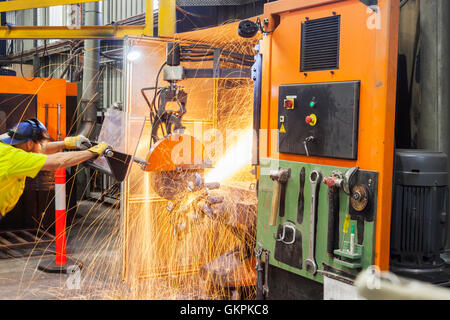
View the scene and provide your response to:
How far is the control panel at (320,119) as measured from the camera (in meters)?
2.94

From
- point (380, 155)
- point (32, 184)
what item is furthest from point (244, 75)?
point (32, 184)

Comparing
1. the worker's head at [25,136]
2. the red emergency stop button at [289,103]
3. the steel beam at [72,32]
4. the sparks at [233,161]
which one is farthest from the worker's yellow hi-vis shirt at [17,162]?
the steel beam at [72,32]

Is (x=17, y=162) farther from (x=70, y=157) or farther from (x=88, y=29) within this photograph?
(x=88, y=29)

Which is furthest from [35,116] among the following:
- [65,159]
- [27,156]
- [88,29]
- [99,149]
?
[99,149]

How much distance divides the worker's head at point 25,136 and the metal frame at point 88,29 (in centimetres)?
197

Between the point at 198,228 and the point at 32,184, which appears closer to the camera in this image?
the point at 198,228

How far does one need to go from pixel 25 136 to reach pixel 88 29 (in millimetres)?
2586

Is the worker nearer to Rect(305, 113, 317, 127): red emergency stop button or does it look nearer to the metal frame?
Rect(305, 113, 317, 127): red emergency stop button

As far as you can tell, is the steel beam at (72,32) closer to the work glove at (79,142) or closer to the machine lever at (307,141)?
the work glove at (79,142)

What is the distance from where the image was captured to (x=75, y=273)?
19.7 feet

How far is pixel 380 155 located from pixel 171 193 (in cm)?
234

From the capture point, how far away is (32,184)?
7.51 metres

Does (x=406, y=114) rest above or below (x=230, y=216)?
above

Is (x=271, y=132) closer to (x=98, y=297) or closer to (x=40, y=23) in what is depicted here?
(x=98, y=297)
